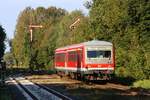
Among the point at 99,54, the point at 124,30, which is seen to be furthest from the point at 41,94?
the point at 124,30

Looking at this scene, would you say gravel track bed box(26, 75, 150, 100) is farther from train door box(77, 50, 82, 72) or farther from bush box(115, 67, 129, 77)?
bush box(115, 67, 129, 77)

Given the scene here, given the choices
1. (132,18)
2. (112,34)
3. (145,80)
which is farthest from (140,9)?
(145,80)

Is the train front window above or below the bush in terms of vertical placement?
above

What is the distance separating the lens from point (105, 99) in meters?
22.5

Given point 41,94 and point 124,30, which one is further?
point 124,30

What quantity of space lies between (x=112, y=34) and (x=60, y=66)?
20.4 feet

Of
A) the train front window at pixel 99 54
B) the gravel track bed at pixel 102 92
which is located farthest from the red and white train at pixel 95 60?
the gravel track bed at pixel 102 92

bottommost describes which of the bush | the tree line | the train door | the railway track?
the railway track

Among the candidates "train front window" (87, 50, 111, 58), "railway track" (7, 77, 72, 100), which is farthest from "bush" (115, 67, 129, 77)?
"railway track" (7, 77, 72, 100)

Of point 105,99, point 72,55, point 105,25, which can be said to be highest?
point 105,25

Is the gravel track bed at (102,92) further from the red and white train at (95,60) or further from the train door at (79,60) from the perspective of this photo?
the train door at (79,60)

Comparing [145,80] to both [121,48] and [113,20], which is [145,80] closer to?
[121,48]

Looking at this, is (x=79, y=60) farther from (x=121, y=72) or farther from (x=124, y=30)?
(x=124, y=30)

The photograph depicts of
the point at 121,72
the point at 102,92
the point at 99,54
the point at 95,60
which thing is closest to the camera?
the point at 102,92
